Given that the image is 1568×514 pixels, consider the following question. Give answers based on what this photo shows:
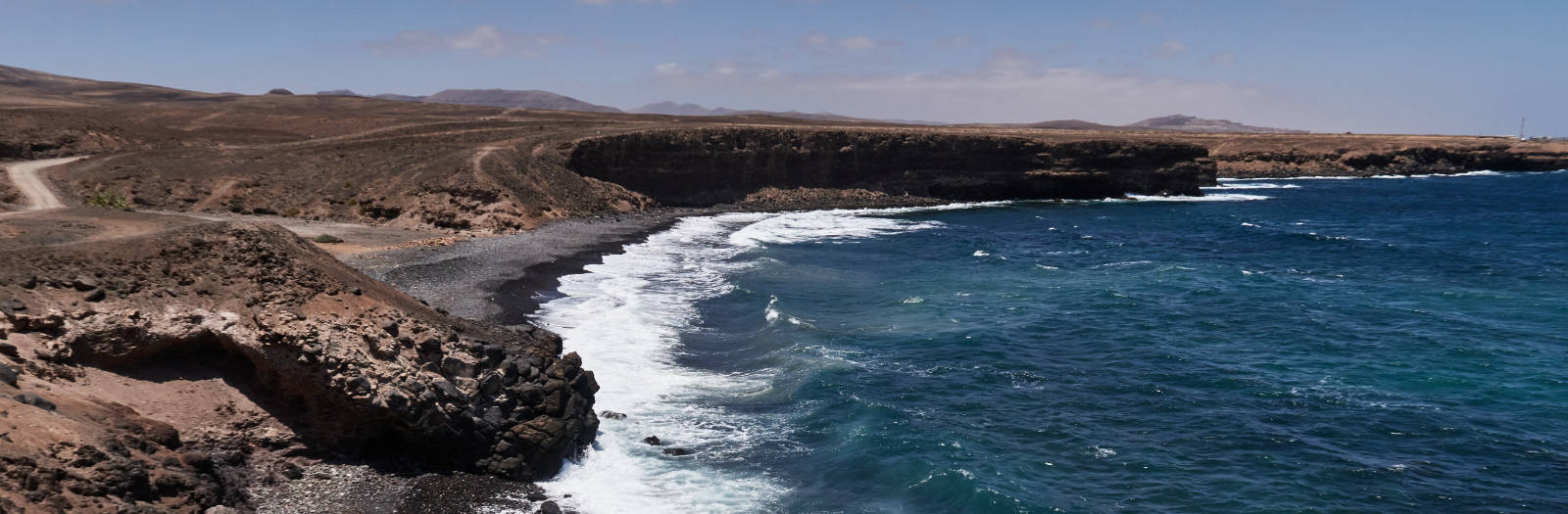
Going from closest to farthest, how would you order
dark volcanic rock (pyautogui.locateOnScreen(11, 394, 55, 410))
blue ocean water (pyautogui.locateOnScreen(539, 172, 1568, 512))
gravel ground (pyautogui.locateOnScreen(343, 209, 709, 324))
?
dark volcanic rock (pyautogui.locateOnScreen(11, 394, 55, 410)), blue ocean water (pyautogui.locateOnScreen(539, 172, 1568, 512)), gravel ground (pyautogui.locateOnScreen(343, 209, 709, 324))

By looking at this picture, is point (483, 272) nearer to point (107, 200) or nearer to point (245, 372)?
point (107, 200)

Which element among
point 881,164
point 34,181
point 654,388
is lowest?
point 654,388

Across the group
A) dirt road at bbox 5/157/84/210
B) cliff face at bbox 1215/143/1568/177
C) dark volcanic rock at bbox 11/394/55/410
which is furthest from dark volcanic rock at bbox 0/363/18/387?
cliff face at bbox 1215/143/1568/177

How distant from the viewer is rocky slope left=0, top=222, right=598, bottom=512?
44.8 feet

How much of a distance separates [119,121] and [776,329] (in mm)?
53615

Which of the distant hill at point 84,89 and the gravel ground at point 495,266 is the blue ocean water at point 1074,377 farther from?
the distant hill at point 84,89

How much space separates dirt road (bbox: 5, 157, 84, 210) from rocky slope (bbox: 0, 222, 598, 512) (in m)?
22.7

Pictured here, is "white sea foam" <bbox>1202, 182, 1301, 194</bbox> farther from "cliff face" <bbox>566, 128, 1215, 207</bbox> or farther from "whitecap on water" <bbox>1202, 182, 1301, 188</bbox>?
"cliff face" <bbox>566, 128, 1215, 207</bbox>

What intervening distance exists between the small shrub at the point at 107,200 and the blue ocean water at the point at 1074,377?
17122mm

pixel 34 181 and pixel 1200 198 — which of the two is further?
pixel 1200 198

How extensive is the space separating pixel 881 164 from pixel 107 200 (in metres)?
49.2

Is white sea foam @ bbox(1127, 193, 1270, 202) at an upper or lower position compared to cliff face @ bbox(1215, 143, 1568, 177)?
lower

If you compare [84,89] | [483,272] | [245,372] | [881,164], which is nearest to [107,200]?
[483,272]

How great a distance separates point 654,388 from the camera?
2262 cm
